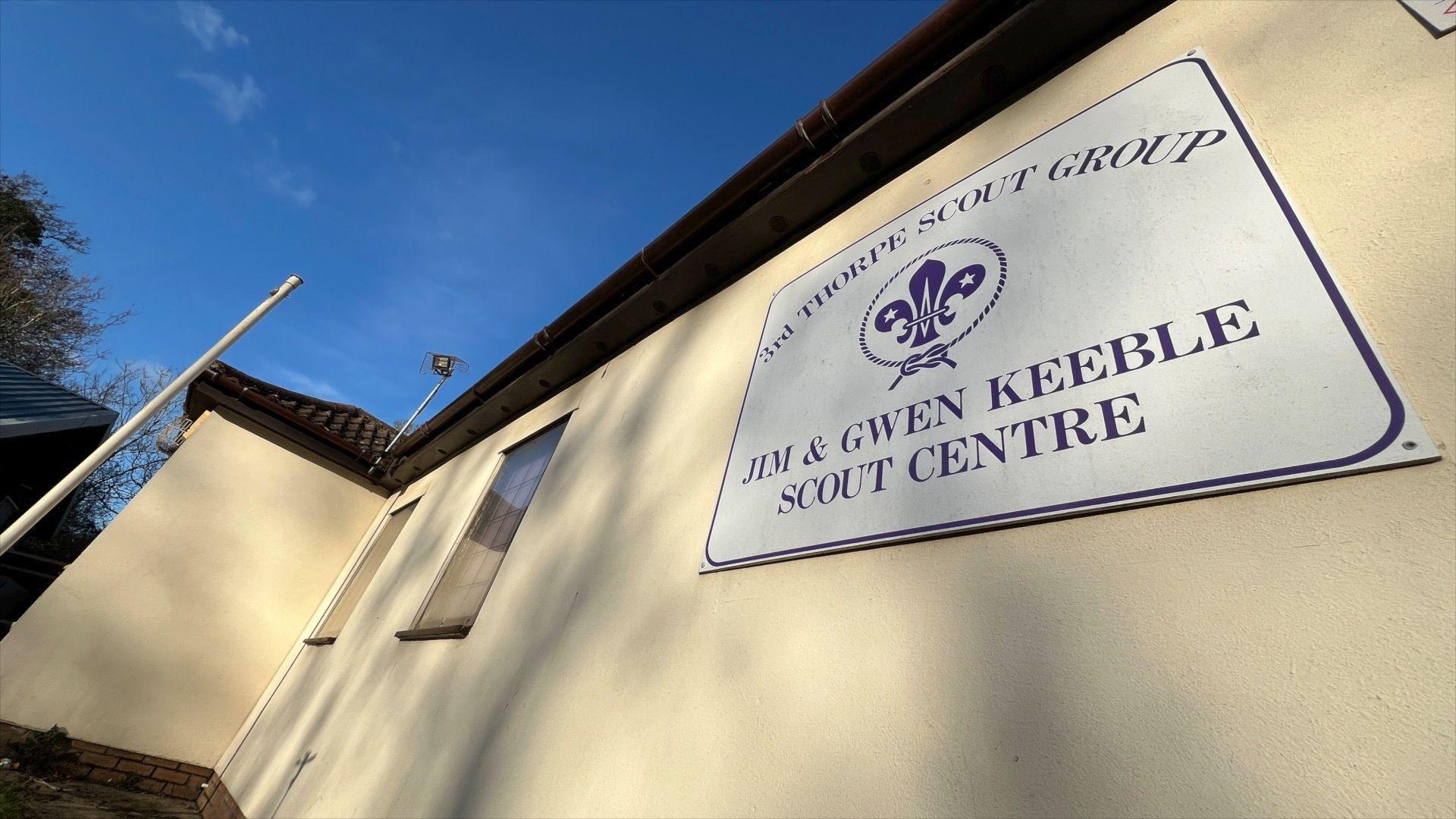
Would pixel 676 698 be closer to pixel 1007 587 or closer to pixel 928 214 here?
pixel 1007 587

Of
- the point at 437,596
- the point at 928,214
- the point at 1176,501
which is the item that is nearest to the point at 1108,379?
the point at 1176,501

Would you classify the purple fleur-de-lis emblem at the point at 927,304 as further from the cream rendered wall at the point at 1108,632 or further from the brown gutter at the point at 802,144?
the brown gutter at the point at 802,144

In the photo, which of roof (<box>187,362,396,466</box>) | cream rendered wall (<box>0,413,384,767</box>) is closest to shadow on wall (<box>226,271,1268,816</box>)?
cream rendered wall (<box>0,413,384,767</box>)

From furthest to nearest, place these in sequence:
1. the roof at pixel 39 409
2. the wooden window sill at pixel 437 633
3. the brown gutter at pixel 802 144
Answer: the roof at pixel 39 409, the wooden window sill at pixel 437 633, the brown gutter at pixel 802 144

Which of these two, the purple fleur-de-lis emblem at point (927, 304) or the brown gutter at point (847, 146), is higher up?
the brown gutter at point (847, 146)

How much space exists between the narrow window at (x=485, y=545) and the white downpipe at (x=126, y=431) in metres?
2.35

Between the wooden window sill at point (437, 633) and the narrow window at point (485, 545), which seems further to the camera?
the narrow window at point (485, 545)

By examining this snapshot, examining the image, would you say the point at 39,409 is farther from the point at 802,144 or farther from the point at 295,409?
the point at 802,144

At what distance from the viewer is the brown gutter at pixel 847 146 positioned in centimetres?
193

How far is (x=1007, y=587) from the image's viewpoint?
3.51 ft

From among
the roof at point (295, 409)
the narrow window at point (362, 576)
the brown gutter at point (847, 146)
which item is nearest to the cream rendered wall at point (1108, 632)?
the brown gutter at point (847, 146)

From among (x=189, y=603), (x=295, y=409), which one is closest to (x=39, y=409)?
(x=295, y=409)

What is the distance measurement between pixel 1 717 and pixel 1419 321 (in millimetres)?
8447

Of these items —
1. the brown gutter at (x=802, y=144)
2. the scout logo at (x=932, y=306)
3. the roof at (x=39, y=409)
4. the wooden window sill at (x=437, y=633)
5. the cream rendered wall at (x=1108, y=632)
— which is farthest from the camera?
the roof at (x=39, y=409)
